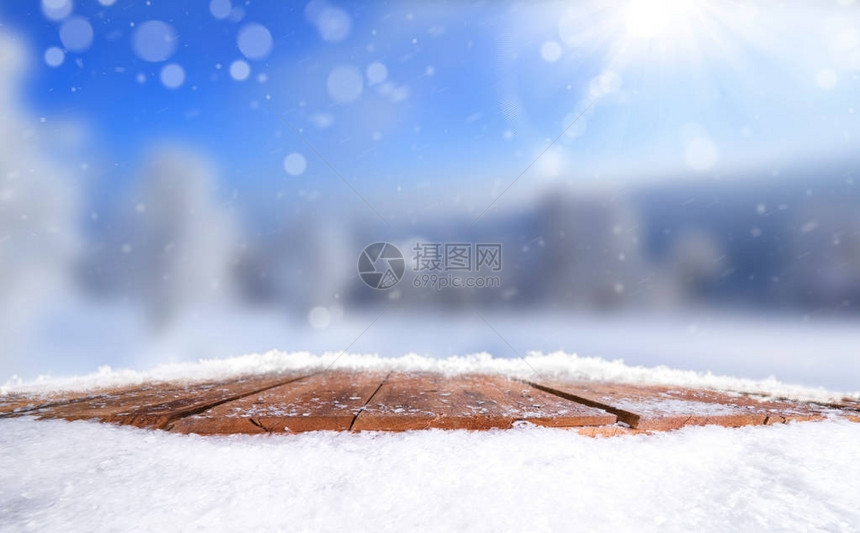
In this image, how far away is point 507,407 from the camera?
33.9 inches

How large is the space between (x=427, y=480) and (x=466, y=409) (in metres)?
0.23

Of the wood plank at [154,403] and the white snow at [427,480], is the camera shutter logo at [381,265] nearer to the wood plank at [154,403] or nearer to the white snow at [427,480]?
the wood plank at [154,403]

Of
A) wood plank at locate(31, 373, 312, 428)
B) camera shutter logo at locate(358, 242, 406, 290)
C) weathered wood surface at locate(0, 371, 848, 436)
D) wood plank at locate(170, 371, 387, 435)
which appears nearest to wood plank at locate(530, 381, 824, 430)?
weathered wood surface at locate(0, 371, 848, 436)

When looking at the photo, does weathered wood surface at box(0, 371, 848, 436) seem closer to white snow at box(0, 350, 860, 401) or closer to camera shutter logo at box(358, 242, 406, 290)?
white snow at box(0, 350, 860, 401)

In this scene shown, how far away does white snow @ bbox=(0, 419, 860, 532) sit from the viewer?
1.74 ft

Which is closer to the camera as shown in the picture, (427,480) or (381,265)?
(427,480)

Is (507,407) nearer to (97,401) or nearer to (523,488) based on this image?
(523,488)

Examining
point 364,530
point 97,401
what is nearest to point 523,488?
point 364,530

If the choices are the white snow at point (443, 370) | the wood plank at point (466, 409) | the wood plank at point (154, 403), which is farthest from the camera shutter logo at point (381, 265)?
the wood plank at point (466, 409)

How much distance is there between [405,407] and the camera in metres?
0.84

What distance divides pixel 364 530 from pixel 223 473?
0.89 ft

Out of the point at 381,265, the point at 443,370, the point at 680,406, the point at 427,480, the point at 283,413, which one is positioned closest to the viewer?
the point at 427,480

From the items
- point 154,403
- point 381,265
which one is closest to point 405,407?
point 154,403

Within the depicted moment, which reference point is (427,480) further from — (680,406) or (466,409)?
(680,406)
